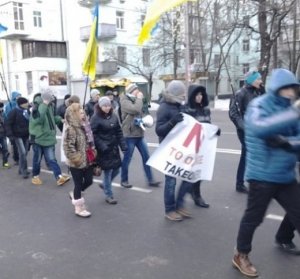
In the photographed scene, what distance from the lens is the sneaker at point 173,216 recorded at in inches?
202

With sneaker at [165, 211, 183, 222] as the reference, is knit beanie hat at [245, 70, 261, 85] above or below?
above

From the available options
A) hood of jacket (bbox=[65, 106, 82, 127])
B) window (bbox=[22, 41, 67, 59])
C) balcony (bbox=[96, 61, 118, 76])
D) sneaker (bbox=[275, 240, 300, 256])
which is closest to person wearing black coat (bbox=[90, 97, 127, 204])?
hood of jacket (bbox=[65, 106, 82, 127])

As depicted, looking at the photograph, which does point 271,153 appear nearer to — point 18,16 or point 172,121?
point 172,121

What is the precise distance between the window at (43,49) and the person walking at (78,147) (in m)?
36.4

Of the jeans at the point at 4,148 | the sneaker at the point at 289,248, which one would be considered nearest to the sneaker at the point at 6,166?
the jeans at the point at 4,148

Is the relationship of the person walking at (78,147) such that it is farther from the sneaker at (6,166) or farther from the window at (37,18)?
the window at (37,18)

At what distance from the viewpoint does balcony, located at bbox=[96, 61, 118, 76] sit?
3962 cm

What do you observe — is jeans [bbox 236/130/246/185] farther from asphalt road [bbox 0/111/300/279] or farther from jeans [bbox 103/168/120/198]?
jeans [bbox 103/168/120/198]

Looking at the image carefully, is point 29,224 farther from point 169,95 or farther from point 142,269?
point 169,95

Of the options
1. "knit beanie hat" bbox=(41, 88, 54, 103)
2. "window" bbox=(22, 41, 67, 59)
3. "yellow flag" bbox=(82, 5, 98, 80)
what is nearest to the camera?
"knit beanie hat" bbox=(41, 88, 54, 103)

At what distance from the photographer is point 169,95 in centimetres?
501

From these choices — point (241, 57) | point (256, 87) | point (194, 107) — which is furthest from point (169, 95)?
point (241, 57)

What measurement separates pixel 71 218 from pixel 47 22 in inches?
1541

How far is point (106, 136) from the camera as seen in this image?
587 cm
